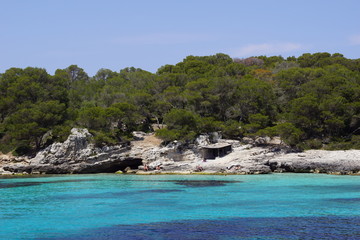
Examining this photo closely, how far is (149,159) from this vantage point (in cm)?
4238

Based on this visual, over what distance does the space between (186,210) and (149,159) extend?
75.9ft

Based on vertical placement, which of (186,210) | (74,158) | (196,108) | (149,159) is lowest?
(186,210)

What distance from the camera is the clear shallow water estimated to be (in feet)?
48.7

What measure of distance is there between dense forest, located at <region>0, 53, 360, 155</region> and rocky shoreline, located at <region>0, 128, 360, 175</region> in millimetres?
1204

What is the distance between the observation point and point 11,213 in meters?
19.4

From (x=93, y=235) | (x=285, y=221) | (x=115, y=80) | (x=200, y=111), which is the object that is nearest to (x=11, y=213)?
(x=93, y=235)

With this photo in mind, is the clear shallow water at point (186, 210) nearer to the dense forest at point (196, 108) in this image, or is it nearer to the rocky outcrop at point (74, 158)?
the rocky outcrop at point (74, 158)

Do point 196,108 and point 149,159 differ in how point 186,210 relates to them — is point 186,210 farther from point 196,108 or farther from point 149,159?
point 196,108

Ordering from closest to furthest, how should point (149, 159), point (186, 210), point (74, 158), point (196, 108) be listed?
1. point (186, 210)
2. point (149, 159)
3. point (74, 158)
4. point (196, 108)

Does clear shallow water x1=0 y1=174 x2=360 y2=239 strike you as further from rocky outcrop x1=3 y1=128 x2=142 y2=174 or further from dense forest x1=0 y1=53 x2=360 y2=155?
dense forest x1=0 y1=53 x2=360 y2=155

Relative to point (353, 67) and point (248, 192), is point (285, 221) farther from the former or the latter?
point (353, 67)

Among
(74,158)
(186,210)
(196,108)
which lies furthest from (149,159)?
(186,210)

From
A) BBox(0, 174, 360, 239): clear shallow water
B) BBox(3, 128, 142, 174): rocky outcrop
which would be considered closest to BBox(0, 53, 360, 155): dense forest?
BBox(3, 128, 142, 174): rocky outcrop

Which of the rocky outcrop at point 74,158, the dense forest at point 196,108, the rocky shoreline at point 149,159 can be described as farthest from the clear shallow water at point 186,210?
the dense forest at point 196,108
